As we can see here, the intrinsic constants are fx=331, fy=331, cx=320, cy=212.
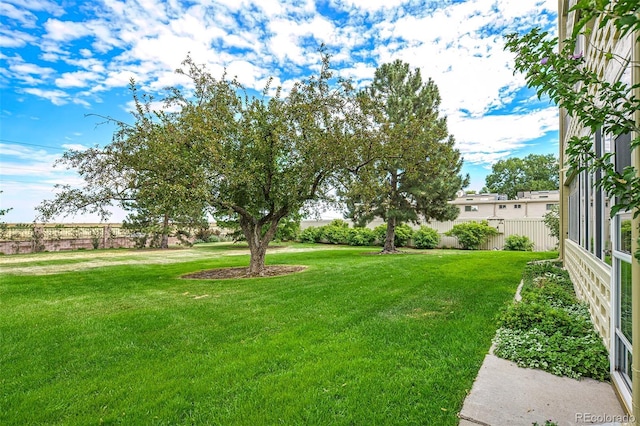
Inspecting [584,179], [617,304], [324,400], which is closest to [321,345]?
[324,400]

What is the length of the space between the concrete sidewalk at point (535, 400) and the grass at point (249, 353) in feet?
0.48

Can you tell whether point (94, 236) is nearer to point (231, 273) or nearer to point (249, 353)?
point (231, 273)

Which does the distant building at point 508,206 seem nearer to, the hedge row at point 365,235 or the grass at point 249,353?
the hedge row at point 365,235

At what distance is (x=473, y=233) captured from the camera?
1781cm

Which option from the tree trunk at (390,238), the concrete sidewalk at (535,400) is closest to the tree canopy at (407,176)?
the tree trunk at (390,238)

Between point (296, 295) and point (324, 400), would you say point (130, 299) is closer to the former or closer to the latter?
point (296, 295)

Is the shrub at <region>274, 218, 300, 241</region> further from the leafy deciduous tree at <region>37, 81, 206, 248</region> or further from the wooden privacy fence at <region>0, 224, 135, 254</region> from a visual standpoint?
the leafy deciduous tree at <region>37, 81, 206, 248</region>

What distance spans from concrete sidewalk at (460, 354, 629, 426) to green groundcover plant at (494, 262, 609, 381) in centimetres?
17

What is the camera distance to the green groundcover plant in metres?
2.93

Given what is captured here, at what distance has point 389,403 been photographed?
2492mm

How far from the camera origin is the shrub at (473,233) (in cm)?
1767

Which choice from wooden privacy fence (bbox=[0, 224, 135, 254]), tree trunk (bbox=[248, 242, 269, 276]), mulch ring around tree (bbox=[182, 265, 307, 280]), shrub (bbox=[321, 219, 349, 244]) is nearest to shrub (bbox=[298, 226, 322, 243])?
shrub (bbox=[321, 219, 349, 244])

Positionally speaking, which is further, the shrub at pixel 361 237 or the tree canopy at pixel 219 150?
the shrub at pixel 361 237

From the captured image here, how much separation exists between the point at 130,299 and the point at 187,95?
18.0 feet
